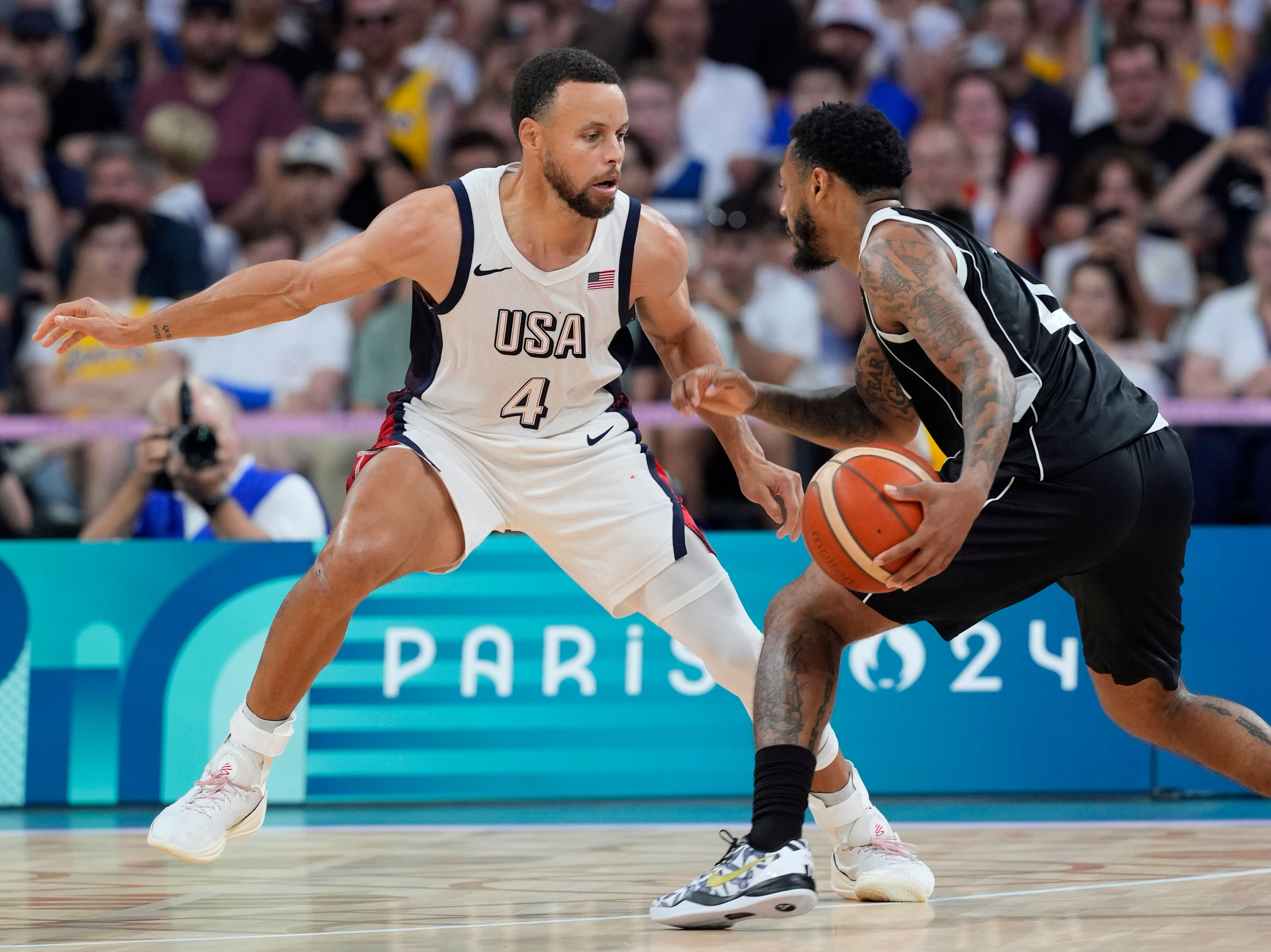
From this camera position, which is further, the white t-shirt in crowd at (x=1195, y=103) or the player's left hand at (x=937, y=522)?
the white t-shirt in crowd at (x=1195, y=103)

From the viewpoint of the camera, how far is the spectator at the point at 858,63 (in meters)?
9.62

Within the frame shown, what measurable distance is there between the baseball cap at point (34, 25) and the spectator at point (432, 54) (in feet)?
6.32

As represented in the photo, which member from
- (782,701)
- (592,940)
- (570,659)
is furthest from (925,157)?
(592,940)

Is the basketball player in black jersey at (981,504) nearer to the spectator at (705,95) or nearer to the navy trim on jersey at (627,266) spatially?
the navy trim on jersey at (627,266)

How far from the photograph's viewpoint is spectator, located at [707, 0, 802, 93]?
394 inches

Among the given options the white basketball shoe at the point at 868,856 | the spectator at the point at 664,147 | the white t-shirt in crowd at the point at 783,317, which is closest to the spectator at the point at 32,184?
the spectator at the point at 664,147

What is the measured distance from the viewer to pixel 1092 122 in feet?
31.2

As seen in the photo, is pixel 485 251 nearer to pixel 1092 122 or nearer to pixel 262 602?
pixel 262 602

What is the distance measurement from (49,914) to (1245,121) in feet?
27.2

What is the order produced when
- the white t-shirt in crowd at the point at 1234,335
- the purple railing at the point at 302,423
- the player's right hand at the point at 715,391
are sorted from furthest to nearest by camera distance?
the white t-shirt in crowd at the point at 1234,335 → the purple railing at the point at 302,423 → the player's right hand at the point at 715,391

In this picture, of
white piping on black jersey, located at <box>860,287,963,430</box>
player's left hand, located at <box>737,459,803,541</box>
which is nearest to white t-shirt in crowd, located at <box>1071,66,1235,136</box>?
player's left hand, located at <box>737,459,803,541</box>

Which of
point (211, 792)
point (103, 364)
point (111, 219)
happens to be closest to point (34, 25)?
point (111, 219)

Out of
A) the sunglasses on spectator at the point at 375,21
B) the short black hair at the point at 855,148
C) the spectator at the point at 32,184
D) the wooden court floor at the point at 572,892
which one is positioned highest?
the sunglasses on spectator at the point at 375,21

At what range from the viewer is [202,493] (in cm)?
664
